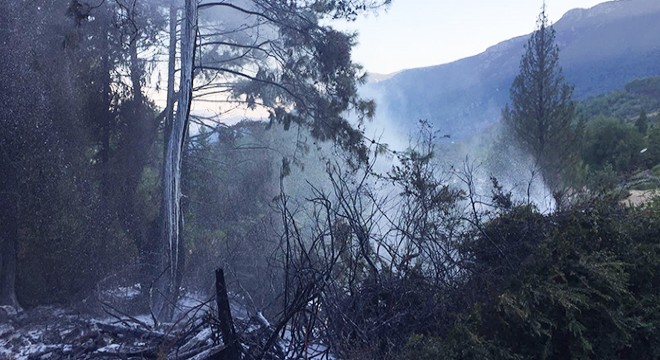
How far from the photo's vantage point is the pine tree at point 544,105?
20.1 m

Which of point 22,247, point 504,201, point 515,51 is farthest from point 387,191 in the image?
point 515,51

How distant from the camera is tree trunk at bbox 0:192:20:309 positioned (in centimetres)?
1092

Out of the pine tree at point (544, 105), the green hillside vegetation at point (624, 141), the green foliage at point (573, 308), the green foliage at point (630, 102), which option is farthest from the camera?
the green foliage at point (630, 102)

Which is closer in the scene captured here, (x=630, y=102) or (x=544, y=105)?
(x=544, y=105)

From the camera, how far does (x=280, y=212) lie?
6.35m

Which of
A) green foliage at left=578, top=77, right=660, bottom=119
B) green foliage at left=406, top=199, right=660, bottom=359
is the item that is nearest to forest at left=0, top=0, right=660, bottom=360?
green foliage at left=406, top=199, right=660, bottom=359

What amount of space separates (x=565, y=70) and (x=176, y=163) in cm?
5189

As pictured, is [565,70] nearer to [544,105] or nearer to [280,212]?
[544,105]

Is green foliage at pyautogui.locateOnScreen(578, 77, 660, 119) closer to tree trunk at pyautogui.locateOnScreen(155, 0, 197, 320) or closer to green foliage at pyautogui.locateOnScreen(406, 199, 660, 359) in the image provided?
tree trunk at pyautogui.locateOnScreen(155, 0, 197, 320)

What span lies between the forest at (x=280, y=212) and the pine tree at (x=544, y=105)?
73 millimetres

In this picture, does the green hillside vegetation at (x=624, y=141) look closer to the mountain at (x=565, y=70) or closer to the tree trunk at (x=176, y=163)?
the tree trunk at (x=176, y=163)

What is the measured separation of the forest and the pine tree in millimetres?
73

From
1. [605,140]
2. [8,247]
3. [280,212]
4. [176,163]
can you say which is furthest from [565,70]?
[280,212]

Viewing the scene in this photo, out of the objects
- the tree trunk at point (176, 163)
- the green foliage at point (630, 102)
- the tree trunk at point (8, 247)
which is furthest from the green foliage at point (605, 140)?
the tree trunk at point (8, 247)
